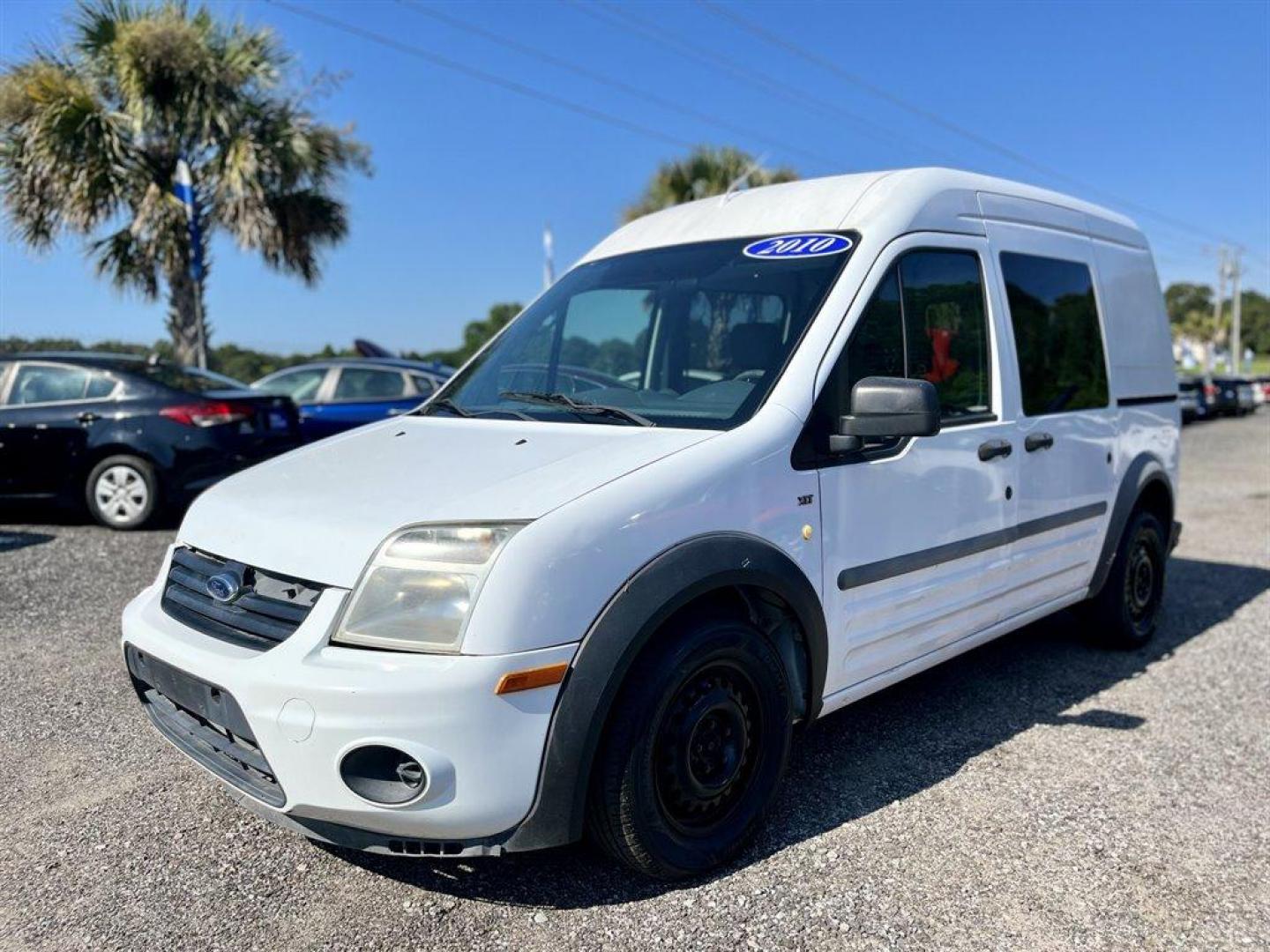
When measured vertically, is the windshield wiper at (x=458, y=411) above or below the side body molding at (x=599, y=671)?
above

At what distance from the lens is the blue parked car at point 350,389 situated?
33.7ft

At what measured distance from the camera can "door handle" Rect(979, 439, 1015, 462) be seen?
12.3 ft

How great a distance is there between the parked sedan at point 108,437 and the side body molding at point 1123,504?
6.33 metres

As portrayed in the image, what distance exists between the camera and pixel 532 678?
238cm

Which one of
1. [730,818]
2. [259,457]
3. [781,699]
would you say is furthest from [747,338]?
[259,457]

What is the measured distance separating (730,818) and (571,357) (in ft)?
5.71

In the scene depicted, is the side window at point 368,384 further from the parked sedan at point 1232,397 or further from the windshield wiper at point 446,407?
the parked sedan at point 1232,397

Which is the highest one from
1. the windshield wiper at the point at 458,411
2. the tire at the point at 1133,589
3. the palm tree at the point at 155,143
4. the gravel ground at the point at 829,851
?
the palm tree at the point at 155,143

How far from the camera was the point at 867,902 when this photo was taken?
2730 mm

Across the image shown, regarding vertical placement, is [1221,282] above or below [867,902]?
above

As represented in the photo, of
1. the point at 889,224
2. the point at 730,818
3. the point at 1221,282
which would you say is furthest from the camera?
the point at 1221,282

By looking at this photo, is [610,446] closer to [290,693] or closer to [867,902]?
[290,693]

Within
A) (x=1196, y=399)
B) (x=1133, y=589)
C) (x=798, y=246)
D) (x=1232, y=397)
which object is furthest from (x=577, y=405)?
(x=1232, y=397)

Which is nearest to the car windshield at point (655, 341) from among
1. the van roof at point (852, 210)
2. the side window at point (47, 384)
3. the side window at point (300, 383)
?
the van roof at point (852, 210)
